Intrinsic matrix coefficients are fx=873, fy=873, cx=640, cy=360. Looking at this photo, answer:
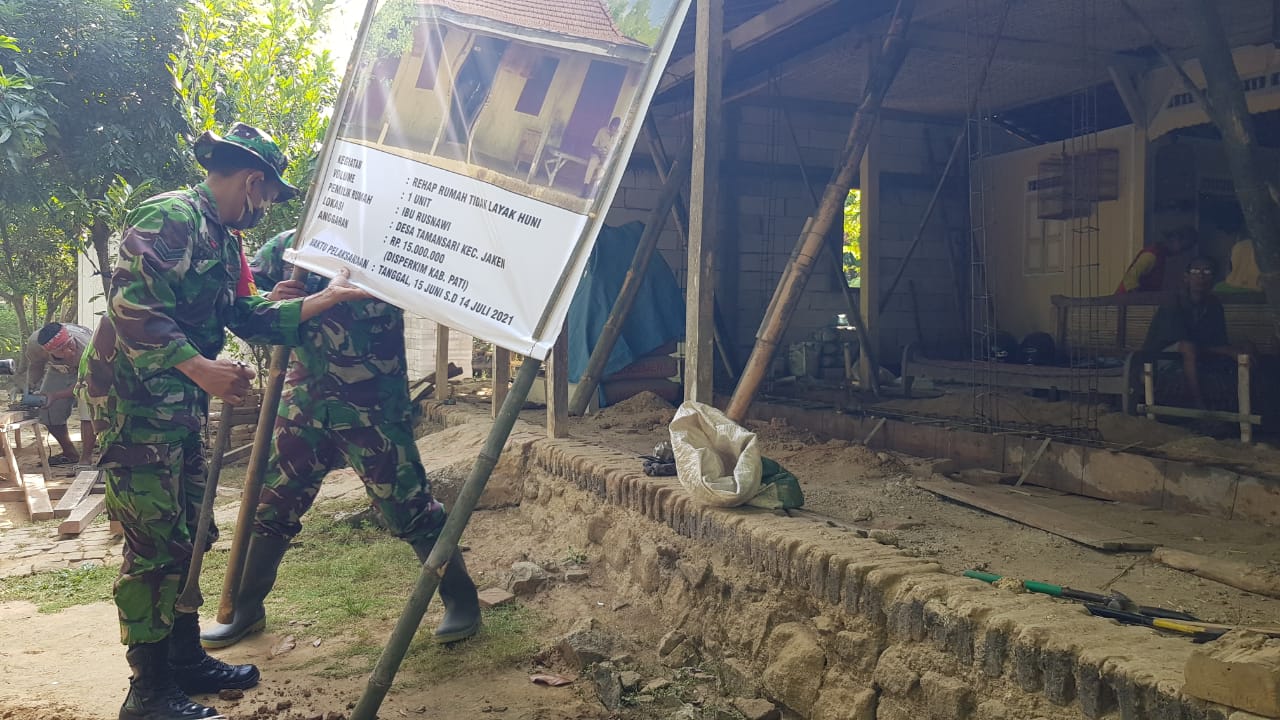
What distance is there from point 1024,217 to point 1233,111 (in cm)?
616

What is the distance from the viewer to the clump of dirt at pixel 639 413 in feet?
22.4

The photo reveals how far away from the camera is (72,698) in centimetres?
311

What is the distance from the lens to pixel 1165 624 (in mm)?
2395

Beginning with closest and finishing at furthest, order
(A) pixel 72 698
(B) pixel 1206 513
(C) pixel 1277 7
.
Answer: (A) pixel 72 698, (B) pixel 1206 513, (C) pixel 1277 7

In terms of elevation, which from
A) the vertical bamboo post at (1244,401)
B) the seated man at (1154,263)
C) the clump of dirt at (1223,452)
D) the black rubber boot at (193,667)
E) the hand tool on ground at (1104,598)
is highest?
the seated man at (1154,263)

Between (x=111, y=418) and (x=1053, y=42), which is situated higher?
(x=1053, y=42)

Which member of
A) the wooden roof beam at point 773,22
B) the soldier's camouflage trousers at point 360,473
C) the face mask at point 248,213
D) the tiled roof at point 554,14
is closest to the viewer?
the tiled roof at point 554,14

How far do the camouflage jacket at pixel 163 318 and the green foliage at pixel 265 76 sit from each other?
189 inches

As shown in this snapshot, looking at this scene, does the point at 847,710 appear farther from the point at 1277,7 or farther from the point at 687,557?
the point at 1277,7

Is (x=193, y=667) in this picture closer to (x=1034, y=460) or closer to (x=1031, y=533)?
(x=1031, y=533)

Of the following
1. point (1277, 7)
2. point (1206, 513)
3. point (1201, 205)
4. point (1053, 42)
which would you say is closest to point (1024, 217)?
point (1201, 205)

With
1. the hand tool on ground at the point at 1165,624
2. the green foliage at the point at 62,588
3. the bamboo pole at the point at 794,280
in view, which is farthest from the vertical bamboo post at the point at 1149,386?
the green foliage at the point at 62,588

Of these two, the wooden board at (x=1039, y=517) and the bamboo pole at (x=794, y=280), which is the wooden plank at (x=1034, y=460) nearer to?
the wooden board at (x=1039, y=517)

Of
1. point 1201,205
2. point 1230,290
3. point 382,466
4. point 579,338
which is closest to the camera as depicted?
point 382,466
